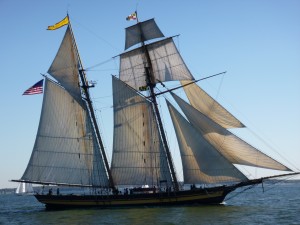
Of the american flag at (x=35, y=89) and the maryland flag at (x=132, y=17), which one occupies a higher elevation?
the maryland flag at (x=132, y=17)

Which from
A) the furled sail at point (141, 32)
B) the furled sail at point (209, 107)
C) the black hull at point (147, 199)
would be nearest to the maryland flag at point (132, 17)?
the furled sail at point (141, 32)

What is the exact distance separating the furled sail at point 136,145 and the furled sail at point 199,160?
12.8 feet

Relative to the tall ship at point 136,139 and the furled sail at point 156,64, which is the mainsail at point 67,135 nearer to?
the tall ship at point 136,139

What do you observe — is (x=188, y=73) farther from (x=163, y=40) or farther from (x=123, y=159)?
(x=123, y=159)

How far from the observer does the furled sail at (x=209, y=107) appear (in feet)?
143

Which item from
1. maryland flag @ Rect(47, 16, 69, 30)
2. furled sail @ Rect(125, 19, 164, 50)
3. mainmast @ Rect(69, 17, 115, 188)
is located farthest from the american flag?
furled sail @ Rect(125, 19, 164, 50)

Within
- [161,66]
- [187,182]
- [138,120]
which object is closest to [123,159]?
[138,120]

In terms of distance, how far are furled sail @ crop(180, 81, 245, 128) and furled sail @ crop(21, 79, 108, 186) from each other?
13547mm

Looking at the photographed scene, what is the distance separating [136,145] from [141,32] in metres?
14.8

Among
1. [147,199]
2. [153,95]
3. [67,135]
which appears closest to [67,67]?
[67,135]

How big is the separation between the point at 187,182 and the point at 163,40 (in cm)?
1793

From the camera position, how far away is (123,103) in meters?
51.2

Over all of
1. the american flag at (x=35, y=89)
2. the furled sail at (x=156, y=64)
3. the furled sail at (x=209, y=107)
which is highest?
the furled sail at (x=156, y=64)

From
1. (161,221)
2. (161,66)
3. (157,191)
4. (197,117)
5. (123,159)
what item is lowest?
(161,221)
